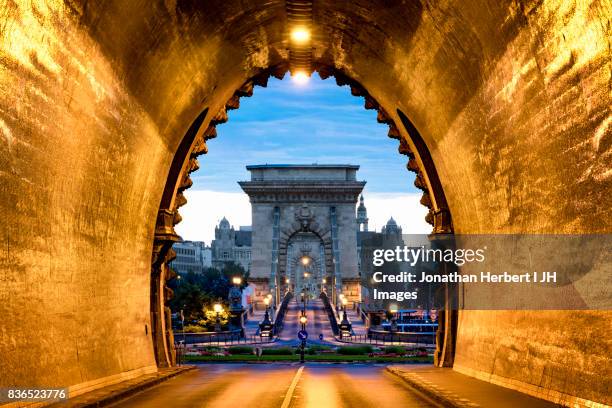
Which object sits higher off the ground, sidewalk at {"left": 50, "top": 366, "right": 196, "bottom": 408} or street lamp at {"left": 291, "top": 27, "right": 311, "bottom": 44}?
street lamp at {"left": 291, "top": 27, "right": 311, "bottom": 44}

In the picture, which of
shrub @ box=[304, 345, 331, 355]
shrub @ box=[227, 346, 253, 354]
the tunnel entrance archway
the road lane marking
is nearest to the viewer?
the road lane marking

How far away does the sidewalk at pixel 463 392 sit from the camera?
14148 mm

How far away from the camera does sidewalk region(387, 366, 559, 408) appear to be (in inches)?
557

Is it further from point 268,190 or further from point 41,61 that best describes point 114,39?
point 268,190

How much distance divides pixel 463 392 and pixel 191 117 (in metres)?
11.0

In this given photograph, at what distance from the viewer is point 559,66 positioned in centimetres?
1195

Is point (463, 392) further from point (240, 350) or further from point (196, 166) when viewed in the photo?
point (240, 350)

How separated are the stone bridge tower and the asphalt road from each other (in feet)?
265

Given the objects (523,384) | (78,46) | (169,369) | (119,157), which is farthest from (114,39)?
(169,369)

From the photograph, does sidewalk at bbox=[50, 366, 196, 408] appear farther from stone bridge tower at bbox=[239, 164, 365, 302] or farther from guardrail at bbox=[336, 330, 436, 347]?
stone bridge tower at bbox=[239, 164, 365, 302]

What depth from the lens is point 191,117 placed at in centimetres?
2294

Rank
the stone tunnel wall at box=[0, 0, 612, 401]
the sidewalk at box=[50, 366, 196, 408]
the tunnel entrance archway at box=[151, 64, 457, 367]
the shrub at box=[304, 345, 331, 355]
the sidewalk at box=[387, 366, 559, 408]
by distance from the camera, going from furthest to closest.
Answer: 1. the shrub at box=[304, 345, 331, 355]
2. the tunnel entrance archway at box=[151, 64, 457, 367]
3. the sidewalk at box=[387, 366, 559, 408]
4. the sidewalk at box=[50, 366, 196, 408]
5. the stone tunnel wall at box=[0, 0, 612, 401]

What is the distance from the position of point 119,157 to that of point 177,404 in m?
5.39

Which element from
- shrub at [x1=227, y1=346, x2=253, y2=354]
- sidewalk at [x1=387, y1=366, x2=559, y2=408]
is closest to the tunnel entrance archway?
sidewalk at [x1=387, y1=366, x2=559, y2=408]
